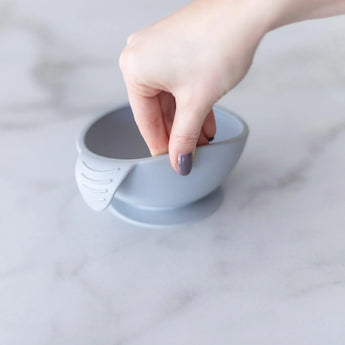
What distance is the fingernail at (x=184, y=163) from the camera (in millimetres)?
749

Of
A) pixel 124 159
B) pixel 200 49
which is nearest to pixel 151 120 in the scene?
pixel 124 159

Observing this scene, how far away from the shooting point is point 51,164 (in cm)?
100

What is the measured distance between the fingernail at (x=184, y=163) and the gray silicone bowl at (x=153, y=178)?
16 millimetres

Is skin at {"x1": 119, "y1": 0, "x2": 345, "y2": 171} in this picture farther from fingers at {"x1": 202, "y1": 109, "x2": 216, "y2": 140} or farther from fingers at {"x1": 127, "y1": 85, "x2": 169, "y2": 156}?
fingers at {"x1": 202, "y1": 109, "x2": 216, "y2": 140}

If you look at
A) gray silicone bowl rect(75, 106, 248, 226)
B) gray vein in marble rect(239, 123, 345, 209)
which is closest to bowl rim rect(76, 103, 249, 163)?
gray silicone bowl rect(75, 106, 248, 226)

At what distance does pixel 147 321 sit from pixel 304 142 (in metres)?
0.46

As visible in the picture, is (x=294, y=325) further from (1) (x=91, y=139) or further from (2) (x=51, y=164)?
(2) (x=51, y=164)

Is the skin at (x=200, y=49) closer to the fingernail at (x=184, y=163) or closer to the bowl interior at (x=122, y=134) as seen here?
the fingernail at (x=184, y=163)

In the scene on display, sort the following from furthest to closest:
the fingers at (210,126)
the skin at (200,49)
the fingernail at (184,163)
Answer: the fingers at (210,126)
the fingernail at (184,163)
the skin at (200,49)

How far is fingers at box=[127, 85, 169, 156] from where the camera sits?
2.60ft

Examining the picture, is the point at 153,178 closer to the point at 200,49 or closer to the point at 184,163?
the point at 184,163

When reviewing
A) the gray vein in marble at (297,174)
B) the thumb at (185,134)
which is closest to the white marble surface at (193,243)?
the gray vein in marble at (297,174)

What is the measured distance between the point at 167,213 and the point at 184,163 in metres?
0.12

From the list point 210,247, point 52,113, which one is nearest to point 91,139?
point 210,247
